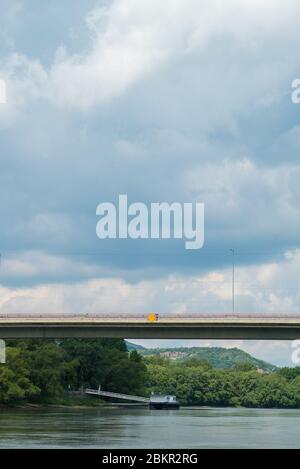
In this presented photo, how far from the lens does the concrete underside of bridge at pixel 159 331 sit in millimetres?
81812

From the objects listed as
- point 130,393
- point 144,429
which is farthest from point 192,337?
point 130,393

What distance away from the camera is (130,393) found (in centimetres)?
16788

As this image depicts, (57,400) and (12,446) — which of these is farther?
(57,400)

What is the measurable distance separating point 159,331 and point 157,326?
3.77 ft

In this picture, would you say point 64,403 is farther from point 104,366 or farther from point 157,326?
point 157,326

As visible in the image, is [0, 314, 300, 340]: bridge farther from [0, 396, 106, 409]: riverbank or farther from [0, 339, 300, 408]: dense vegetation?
[0, 396, 106, 409]: riverbank

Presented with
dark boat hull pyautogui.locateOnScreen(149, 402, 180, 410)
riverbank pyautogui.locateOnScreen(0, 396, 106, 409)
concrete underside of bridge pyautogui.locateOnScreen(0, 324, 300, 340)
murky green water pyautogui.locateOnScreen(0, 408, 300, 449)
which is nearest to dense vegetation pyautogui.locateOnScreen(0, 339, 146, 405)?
riverbank pyautogui.locateOnScreen(0, 396, 106, 409)

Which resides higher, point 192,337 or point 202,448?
point 192,337

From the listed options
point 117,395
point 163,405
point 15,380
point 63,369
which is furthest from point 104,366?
point 15,380

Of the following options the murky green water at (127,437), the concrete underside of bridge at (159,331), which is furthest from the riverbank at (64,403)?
the murky green water at (127,437)
